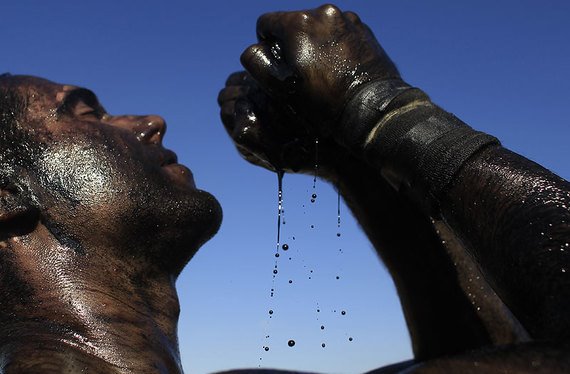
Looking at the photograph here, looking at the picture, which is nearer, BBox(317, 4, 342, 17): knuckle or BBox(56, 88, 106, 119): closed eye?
BBox(317, 4, 342, 17): knuckle

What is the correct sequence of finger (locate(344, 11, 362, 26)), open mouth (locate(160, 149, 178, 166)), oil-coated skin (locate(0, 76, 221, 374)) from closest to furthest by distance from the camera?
1. oil-coated skin (locate(0, 76, 221, 374))
2. finger (locate(344, 11, 362, 26))
3. open mouth (locate(160, 149, 178, 166))

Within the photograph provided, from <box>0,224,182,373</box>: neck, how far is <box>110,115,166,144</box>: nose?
0.76m

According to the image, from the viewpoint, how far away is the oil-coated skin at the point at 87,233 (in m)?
3.92

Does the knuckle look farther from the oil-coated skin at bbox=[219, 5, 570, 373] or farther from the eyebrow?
the eyebrow

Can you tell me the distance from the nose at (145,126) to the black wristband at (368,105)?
1143mm

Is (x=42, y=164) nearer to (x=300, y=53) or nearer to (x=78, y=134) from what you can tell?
(x=78, y=134)

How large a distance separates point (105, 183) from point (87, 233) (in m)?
0.27

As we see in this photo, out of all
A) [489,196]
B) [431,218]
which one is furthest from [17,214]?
[489,196]

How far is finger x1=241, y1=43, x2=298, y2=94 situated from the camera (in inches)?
166

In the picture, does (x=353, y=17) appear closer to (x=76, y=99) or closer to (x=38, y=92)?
(x=76, y=99)

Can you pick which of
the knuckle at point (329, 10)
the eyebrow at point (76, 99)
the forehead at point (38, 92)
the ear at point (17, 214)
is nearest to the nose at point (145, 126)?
the eyebrow at point (76, 99)

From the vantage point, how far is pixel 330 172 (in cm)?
492

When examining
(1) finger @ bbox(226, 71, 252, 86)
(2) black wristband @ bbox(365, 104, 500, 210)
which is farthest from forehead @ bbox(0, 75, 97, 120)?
(2) black wristband @ bbox(365, 104, 500, 210)

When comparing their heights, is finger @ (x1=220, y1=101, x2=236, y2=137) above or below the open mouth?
above
